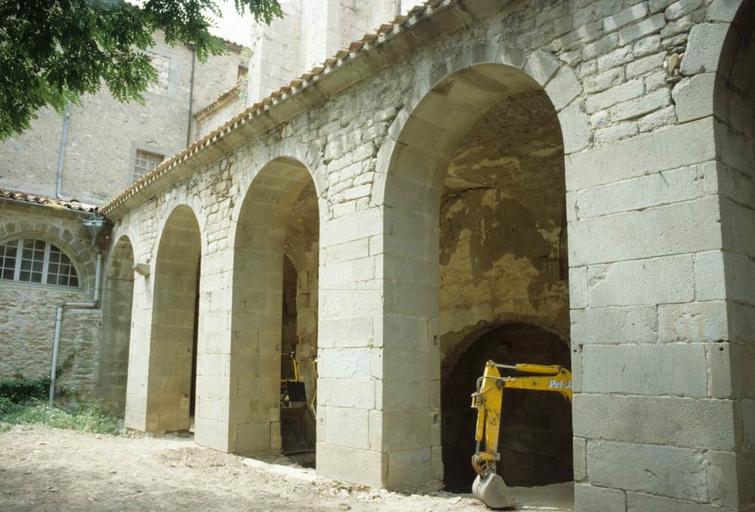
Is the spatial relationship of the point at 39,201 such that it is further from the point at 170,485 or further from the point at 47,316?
the point at 170,485

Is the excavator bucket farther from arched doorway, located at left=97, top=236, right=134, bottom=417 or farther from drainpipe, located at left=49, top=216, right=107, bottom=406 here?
drainpipe, located at left=49, top=216, right=107, bottom=406

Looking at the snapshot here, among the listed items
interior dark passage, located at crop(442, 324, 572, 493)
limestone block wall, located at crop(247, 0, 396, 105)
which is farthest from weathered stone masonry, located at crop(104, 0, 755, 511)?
limestone block wall, located at crop(247, 0, 396, 105)

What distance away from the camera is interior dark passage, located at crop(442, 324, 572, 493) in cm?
892

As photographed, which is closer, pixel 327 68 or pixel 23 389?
pixel 327 68

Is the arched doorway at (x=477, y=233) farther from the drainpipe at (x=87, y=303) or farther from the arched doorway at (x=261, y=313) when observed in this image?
the drainpipe at (x=87, y=303)

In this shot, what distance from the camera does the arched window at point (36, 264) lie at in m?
12.6

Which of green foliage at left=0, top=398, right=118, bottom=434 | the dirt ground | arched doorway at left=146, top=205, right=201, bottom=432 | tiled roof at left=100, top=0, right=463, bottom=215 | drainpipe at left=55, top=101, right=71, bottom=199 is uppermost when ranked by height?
drainpipe at left=55, top=101, right=71, bottom=199

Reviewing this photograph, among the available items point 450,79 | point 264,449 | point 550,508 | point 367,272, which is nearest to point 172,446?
point 264,449

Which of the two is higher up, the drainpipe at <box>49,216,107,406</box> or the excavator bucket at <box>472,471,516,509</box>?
the drainpipe at <box>49,216,107,406</box>

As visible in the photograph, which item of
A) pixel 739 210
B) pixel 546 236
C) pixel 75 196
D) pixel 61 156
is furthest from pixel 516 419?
pixel 61 156

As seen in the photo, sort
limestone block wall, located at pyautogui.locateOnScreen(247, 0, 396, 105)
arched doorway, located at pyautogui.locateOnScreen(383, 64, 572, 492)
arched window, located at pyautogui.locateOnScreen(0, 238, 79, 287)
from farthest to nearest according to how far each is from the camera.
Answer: arched window, located at pyautogui.locateOnScreen(0, 238, 79, 287)
limestone block wall, located at pyautogui.locateOnScreen(247, 0, 396, 105)
arched doorway, located at pyautogui.locateOnScreen(383, 64, 572, 492)

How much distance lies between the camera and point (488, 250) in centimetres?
895

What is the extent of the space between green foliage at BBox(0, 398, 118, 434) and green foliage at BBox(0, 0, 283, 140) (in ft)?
21.2

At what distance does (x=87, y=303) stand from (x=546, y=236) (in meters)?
9.60
